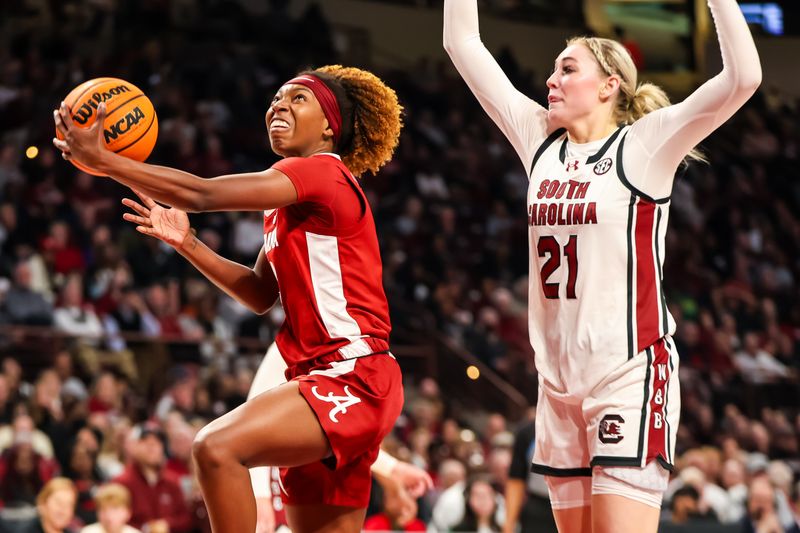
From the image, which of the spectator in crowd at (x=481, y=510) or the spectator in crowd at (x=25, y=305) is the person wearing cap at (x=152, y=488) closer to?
the spectator in crowd at (x=481, y=510)

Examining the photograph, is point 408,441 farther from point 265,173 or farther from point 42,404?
point 265,173

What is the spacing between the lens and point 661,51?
20.3 m

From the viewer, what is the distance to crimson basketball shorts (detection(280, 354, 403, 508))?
372 cm

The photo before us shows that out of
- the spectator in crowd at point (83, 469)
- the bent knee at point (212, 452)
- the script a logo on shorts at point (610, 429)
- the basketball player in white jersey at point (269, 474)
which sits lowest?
the spectator in crowd at point (83, 469)

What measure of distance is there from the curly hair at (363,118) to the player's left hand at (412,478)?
115 cm

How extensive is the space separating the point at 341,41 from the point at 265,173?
13986mm

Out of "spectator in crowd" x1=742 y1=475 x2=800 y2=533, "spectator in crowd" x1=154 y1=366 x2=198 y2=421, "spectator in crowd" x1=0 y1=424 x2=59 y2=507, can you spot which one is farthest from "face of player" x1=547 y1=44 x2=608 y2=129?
"spectator in crowd" x1=154 y1=366 x2=198 y2=421

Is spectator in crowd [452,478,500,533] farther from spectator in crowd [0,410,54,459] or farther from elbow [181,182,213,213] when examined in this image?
elbow [181,182,213,213]

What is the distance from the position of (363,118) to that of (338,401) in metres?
1.09

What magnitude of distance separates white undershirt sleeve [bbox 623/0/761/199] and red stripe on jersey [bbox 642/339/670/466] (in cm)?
52

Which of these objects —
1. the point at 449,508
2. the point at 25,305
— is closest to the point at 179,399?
the point at 25,305

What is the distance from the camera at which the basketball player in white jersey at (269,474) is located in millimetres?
4582

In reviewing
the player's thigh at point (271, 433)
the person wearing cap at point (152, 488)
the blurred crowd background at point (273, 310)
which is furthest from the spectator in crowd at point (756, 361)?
the player's thigh at point (271, 433)

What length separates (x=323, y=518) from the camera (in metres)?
3.93
